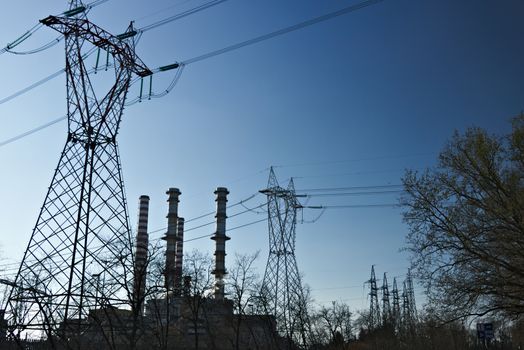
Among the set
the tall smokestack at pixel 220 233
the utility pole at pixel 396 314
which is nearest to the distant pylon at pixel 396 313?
the utility pole at pixel 396 314

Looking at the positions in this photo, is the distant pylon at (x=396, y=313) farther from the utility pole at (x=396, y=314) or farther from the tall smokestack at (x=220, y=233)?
the tall smokestack at (x=220, y=233)

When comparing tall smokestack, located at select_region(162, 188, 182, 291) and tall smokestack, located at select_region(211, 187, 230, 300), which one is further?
tall smokestack, located at select_region(162, 188, 182, 291)

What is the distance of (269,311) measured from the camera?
4862 centimetres

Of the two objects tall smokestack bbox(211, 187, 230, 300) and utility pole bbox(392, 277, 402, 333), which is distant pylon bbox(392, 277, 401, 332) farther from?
Result: tall smokestack bbox(211, 187, 230, 300)

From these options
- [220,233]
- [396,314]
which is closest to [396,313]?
[396,314]

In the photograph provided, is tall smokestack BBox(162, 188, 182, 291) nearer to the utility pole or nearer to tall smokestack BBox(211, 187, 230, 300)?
tall smokestack BBox(211, 187, 230, 300)

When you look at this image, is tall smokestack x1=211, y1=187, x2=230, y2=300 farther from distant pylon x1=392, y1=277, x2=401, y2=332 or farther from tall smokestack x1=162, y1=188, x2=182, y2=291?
distant pylon x1=392, y1=277, x2=401, y2=332

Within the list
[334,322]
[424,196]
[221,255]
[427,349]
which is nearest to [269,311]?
[334,322]

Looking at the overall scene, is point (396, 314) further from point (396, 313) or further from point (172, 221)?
point (172, 221)

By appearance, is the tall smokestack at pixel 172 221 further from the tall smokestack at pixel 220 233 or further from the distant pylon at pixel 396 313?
the distant pylon at pixel 396 313

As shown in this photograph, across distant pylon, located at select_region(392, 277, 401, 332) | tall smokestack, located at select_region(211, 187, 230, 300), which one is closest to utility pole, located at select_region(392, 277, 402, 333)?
distant pylon, located at select_region(392, 277, 401, 332)

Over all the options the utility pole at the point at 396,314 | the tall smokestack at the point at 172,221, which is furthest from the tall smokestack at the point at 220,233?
the utility pole at the point at 396,314

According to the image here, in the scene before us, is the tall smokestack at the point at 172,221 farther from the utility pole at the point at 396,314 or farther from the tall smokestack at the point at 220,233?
the utility pole at the point at 396,314

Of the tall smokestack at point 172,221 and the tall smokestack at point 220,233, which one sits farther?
the tall smokestack at point 172,221
